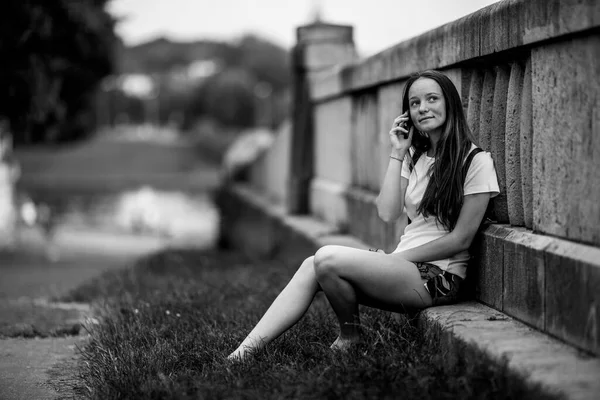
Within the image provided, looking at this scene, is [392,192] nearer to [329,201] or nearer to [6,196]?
[329,201]

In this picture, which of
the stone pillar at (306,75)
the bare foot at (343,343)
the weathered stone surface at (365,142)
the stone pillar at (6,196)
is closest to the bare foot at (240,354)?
the bare foot at (343,343)

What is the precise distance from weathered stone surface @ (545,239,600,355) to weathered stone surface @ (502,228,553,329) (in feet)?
0.23

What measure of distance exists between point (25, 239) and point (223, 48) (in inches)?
4366

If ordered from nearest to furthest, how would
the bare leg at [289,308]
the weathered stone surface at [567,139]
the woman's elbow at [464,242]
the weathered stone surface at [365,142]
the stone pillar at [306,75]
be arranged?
1. the weathered stone surface at [567,139]
2. the woman's elbow at [464,242]
3. the bare leg at [289,308]
4. the weathered stone surface at [365,142]
5. the stone pillar at [306,75]

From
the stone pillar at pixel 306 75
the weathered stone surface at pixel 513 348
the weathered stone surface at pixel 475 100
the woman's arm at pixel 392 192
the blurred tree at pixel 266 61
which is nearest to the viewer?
the weathered stone surface at pixel 513 348

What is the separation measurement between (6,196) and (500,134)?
63.5 ft

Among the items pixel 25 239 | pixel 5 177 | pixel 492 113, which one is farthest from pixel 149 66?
pixel 492 113

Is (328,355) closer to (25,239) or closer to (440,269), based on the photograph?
(440,269)

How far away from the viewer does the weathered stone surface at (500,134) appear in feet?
12.5

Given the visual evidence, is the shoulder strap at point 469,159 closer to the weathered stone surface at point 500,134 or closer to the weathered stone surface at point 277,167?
the weathered stone surface at point 500,134

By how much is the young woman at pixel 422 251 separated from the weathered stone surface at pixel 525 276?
0.73 feet

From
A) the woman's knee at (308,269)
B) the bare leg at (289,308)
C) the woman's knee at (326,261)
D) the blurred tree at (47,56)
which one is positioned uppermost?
the blurred tree at (47,56)

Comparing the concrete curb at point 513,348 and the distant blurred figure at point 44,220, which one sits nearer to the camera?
the concrete curb at point 513,348

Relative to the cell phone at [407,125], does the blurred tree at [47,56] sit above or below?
above
